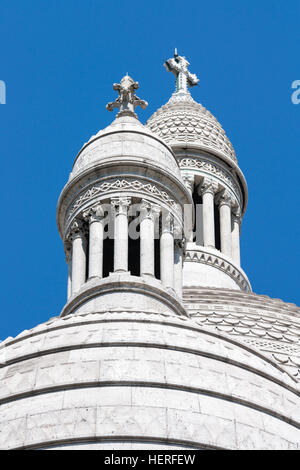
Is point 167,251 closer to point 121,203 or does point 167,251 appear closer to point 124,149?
point 121,203

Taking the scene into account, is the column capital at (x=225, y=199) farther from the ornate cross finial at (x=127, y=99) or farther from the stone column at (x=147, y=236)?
the stone column at (x=147, y=236)

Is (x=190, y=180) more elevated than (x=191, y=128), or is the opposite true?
(x=191, y=128)

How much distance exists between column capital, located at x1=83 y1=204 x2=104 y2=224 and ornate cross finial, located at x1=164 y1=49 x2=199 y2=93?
2776 centimetres

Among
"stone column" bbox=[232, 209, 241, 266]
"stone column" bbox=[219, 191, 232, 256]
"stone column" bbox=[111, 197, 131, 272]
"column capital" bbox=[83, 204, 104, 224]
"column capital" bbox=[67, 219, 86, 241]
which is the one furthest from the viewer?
"stone column" bbox=[232, 209, 241, 266]

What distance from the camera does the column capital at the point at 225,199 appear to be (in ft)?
152

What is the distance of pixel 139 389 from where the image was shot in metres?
20.3

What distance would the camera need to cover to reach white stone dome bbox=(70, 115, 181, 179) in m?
29.9

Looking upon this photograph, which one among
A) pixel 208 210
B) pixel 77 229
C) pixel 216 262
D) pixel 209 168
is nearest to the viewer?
pixel 77 229

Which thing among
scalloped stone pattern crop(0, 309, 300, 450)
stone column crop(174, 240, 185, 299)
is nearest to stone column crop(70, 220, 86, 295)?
stone column crop(174, 240, 185, 299)

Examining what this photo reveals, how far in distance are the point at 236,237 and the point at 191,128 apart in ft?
13.0

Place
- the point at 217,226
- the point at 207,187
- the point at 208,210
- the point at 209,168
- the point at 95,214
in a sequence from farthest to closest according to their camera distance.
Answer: the point at 209,168 < the point at 217,226 < the point at 207,187 < the point at 208,210 < the point at 95,214

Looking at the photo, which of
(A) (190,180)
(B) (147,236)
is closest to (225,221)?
(A) (190,180)

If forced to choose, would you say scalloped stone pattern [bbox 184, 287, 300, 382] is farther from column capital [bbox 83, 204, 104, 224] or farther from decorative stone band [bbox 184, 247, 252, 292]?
column capital [bbox 83, 204, 104, 224]

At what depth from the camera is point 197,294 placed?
3784 cm
